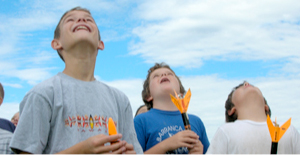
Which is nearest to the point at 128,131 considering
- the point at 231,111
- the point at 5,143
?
the point at 5,143

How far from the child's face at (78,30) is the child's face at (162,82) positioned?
1.27 m

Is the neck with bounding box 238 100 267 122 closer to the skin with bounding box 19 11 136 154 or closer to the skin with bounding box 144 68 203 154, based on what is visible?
the skin with bounding box 144 68 203 154

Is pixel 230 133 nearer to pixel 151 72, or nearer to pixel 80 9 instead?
pixel 151 72

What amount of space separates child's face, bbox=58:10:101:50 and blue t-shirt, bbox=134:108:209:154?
1191mm

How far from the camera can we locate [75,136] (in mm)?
1899

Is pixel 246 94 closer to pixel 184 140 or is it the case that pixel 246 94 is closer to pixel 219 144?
pixel 219 144

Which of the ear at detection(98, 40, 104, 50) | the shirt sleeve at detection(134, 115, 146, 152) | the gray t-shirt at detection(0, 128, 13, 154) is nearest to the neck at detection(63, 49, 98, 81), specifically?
the ear at detection(98, 40, 104, 50)

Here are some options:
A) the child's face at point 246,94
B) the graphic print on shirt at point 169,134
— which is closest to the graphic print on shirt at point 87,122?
the graphic print on shirt at point 169,134

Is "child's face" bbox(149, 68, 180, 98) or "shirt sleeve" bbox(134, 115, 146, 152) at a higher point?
"child's face" bbox(149, 68, 180, 98)

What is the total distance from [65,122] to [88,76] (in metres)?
0.42

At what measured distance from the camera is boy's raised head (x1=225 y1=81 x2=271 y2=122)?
315cm

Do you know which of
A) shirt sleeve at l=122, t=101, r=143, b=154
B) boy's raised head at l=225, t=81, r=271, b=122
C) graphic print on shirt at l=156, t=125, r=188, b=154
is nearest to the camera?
shirt sleeve at l=122, t=101, r=143, b=154

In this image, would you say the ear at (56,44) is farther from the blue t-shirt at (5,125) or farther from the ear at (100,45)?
the blue t-shirt at (5,125)

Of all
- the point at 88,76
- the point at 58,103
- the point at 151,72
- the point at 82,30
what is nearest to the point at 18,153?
the point at 58,103
